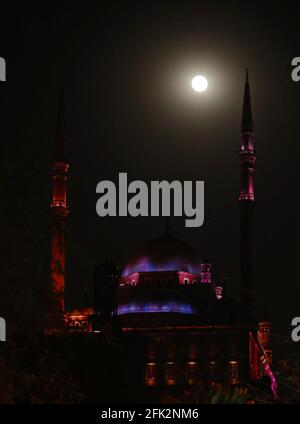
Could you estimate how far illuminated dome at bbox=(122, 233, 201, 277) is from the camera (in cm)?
5088

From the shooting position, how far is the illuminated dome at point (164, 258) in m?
50.9

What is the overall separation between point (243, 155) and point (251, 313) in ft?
23.7

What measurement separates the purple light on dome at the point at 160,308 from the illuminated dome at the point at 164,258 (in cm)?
278

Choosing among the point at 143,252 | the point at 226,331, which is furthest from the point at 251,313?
the point at 143,252

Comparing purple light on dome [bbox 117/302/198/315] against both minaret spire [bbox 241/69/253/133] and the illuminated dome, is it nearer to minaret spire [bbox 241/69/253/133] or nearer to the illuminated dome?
the illuminated dome

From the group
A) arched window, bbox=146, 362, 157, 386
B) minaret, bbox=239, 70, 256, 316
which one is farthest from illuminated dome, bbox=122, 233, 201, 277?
arched window, bbox=146, 362, 157, 386

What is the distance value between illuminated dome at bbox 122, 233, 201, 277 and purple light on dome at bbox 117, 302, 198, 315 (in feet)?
9.11

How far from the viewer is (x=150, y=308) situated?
158ft

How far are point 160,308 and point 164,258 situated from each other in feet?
12.4

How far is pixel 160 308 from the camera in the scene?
4803 centimetres

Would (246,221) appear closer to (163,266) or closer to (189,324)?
(189,324)
